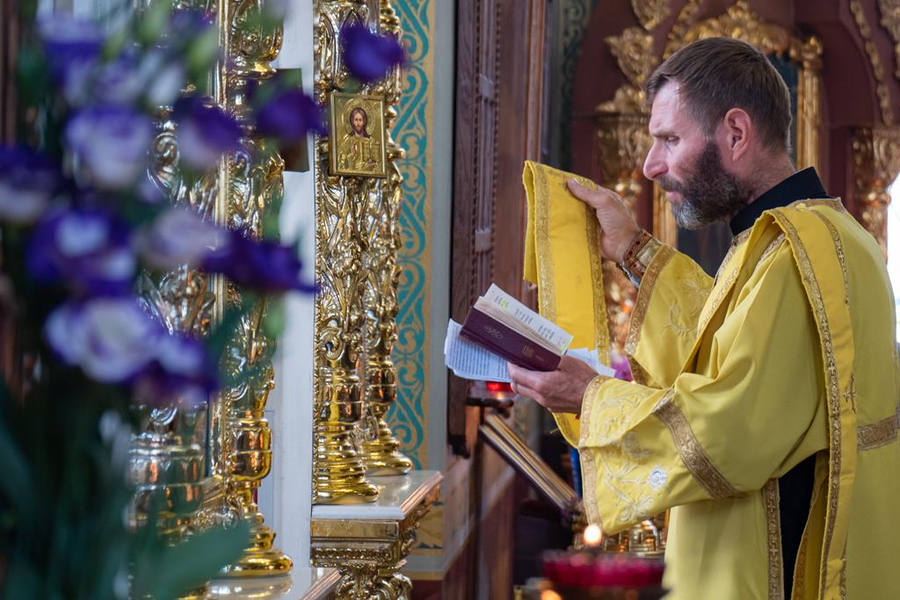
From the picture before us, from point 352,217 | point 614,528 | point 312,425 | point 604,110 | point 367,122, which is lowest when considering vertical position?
point 614,528

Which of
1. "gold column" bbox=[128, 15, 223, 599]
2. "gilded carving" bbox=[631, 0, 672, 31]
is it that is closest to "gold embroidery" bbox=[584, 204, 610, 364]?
"gold column" bbox=[128, 15, 223, 599]

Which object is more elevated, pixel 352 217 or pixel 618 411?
pixel 352 217

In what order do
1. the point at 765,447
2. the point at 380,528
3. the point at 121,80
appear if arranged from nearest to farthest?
the point at 121,80 < the point at 765,447 < the point at 380,528

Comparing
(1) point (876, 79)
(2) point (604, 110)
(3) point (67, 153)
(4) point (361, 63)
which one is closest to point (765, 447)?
(4) point (361, 63)

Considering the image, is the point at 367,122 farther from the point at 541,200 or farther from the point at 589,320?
the point at 589,320

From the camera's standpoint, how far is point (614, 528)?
2.72 metres

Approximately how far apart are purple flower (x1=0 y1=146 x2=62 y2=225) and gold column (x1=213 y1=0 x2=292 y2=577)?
95cm

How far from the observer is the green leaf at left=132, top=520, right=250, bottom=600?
900 millimetres

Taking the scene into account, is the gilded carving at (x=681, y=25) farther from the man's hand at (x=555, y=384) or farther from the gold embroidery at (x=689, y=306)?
the man's hand at (x=555, y=384)

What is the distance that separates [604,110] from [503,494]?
2.70 metres

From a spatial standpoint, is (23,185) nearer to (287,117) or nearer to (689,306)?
(287,117)

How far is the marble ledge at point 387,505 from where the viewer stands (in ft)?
9.53

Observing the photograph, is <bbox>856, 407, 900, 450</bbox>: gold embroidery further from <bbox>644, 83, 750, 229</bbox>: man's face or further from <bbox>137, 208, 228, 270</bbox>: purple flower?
<bbox>137, 208, 228, 270</bbox>: purple flower

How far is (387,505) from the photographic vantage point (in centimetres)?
296
